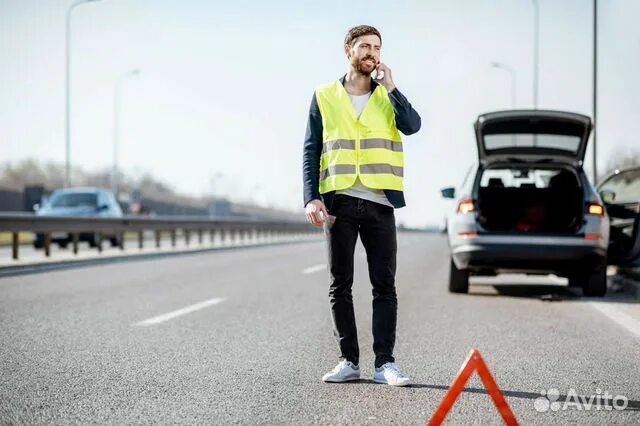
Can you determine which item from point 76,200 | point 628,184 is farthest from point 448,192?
point 76,200

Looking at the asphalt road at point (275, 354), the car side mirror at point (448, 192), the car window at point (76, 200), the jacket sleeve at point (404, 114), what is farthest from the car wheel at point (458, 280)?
the car window at point (76, 200)

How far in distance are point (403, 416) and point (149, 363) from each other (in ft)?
7.26

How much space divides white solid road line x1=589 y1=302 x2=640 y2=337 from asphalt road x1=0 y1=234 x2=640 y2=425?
0.13 feet

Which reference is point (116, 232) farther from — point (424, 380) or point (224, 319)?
point (424, 380)

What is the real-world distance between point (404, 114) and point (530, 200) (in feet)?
24.6

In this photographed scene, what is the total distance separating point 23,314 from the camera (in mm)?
8977

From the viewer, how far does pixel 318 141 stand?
5461mm

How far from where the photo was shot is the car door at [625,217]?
444 inches

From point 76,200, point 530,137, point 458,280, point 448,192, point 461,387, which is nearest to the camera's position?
point 461,387

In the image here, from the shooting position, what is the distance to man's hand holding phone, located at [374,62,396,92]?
5164 mm

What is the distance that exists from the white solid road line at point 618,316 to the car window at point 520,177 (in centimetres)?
174

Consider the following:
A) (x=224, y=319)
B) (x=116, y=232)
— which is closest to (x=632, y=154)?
(x=116, y=232)

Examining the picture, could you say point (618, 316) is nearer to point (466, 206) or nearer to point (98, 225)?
point (466, 206)

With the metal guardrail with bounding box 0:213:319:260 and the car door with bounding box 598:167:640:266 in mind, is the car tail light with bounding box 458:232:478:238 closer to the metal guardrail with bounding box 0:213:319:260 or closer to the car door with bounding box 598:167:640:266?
the car door with bounding box 598:167:640:266
